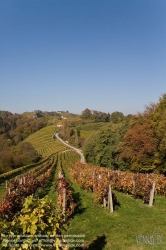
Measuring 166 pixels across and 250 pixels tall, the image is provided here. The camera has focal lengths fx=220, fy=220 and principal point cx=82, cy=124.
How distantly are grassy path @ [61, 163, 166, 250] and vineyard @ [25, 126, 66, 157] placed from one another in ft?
273

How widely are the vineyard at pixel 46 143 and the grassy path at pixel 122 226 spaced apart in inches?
3281

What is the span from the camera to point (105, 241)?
26.5 ft

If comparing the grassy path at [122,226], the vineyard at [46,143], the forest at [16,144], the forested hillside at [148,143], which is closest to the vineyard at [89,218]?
→ the grassy path at [122,226]

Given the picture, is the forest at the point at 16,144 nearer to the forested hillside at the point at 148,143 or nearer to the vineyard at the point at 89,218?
the forested hillside at the point at 148,143

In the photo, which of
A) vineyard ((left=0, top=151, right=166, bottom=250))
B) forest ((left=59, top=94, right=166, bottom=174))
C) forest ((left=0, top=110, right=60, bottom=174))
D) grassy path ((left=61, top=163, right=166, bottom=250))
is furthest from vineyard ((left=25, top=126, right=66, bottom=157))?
grassy path ((left=61, top=163, right=166, bottom=250))

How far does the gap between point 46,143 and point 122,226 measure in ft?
362

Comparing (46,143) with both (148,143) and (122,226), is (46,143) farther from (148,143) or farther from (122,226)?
(122,226)

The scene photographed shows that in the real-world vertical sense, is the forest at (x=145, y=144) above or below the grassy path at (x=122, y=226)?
above

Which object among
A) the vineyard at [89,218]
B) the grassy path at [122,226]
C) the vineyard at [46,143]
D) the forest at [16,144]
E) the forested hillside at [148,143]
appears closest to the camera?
the vineyard at [89,218]

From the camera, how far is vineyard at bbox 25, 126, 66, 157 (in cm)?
10106

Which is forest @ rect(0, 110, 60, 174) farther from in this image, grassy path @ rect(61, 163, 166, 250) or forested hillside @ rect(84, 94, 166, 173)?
grassy path @ rect(61, 163, 166, 250)

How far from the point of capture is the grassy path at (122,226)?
7824 mm

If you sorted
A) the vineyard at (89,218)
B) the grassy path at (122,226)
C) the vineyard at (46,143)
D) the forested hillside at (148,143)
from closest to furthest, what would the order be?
the vineyard at (89,218)
the grassy path at (122,226)
the forested hillside at (148,143)
the vineyard at (46,143)

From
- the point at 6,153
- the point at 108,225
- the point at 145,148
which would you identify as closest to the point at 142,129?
the point at 145,148
